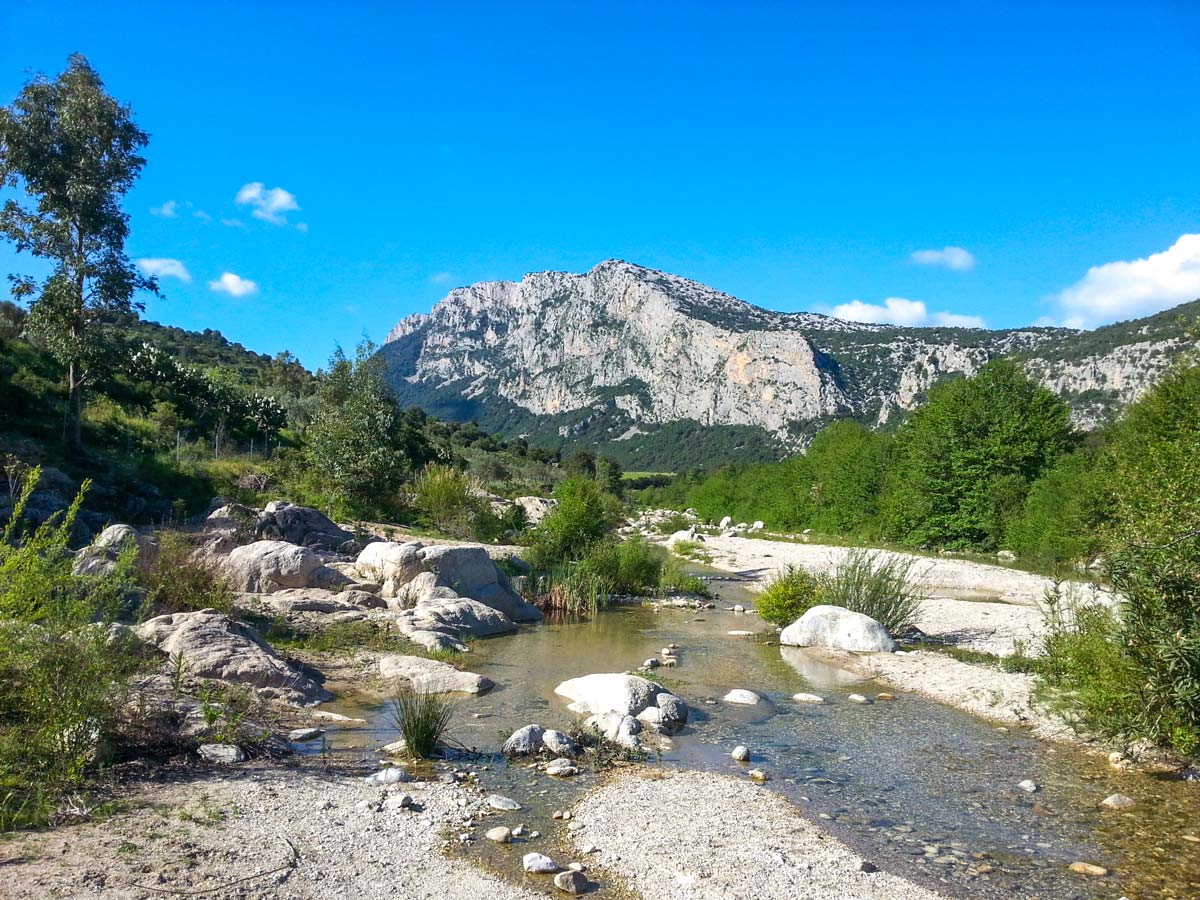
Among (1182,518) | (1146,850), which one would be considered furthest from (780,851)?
(1182,518)

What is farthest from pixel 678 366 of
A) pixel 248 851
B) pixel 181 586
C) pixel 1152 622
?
pixel 248 851

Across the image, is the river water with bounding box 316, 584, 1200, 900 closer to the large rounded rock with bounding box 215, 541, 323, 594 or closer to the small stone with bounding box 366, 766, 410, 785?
the small stone with bounding box 366, 766, 410, 785

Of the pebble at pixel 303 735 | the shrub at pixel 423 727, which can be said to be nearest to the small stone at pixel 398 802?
the shrub at pixel 423 727

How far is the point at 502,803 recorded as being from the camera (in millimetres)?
7465

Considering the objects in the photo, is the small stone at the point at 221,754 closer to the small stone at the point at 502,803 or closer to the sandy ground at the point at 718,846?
the small stone at the point at 502,803

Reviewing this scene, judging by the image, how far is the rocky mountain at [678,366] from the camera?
114 m

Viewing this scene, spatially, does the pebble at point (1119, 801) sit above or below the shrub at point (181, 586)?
below

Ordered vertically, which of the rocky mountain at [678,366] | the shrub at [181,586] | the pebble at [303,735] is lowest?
the pebble at [303,735]

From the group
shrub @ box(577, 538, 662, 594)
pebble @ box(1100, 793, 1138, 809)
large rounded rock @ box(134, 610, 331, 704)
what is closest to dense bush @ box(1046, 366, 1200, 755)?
pebble @ box(1100, 793, 1138, 809)

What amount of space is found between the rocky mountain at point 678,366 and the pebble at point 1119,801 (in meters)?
90.7

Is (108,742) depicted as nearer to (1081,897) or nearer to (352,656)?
(352,656)

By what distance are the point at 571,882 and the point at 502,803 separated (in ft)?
5.79

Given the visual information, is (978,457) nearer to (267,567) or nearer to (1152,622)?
(1152,622)

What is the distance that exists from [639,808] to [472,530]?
79.8 ft
